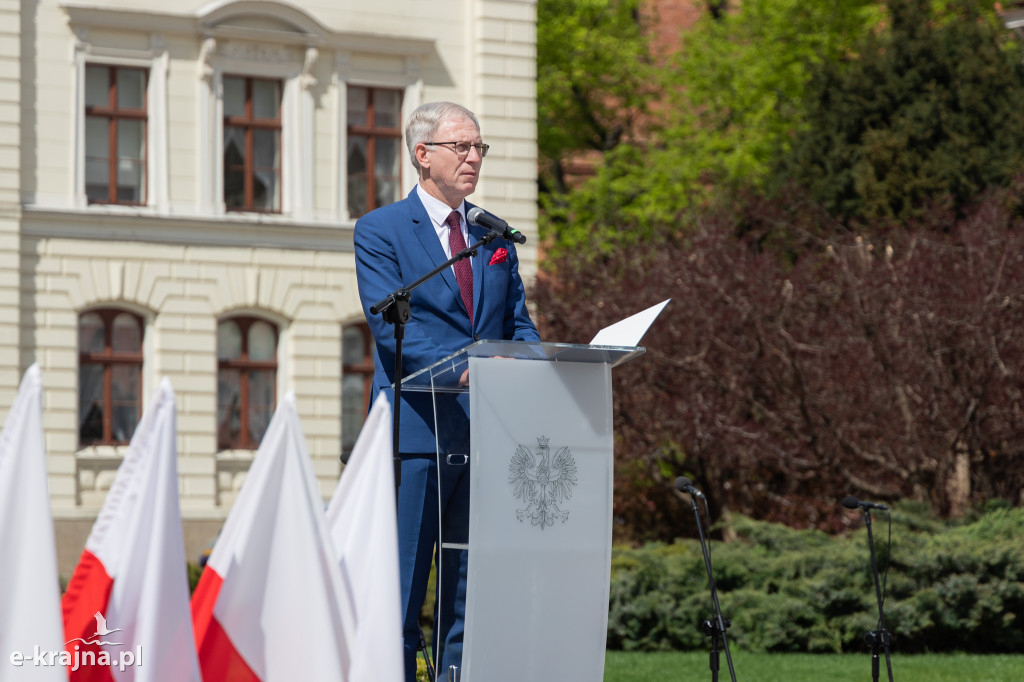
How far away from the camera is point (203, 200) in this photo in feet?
85.6

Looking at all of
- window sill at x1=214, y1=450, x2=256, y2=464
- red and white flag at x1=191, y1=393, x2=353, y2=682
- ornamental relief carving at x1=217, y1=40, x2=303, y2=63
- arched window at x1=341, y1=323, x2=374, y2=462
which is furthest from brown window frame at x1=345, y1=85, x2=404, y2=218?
red and white flag at x1=191, y1=393, x2=353, y2=682

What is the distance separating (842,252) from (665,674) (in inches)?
341

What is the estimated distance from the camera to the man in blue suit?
5.41 metres

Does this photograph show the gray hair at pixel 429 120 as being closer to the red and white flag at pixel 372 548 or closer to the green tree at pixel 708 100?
the red and white flag at pixel 372 548

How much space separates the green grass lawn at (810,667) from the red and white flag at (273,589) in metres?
5.85

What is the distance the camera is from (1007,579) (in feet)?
39.4

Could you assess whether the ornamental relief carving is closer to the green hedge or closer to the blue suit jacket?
the green hedge

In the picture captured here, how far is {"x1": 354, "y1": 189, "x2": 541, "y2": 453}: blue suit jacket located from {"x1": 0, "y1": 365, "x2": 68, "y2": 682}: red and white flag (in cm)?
201

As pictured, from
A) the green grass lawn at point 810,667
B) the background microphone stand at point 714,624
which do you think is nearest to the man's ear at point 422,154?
the background microphone stand at point 714,624

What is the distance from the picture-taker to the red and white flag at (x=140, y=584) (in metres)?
3.87

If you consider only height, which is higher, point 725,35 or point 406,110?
point 725,35

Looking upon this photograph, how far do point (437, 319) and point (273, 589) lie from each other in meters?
1.93

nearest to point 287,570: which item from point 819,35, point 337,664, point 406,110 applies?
point 337,664

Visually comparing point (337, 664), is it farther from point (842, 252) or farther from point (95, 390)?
point (95, 390)
